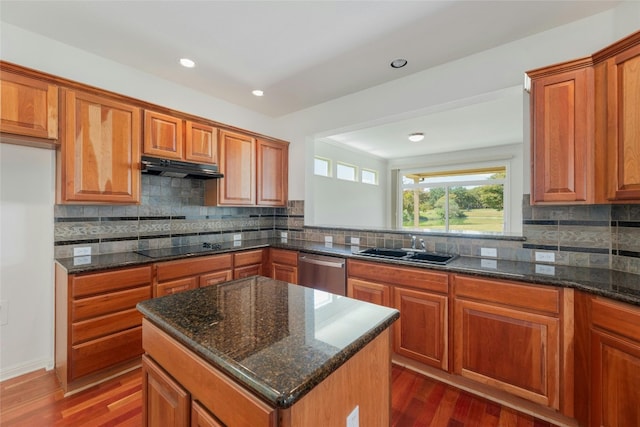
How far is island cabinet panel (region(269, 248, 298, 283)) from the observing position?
3.12 m

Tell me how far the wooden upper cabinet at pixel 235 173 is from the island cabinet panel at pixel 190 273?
69 centimetres

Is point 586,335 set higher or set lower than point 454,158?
lower

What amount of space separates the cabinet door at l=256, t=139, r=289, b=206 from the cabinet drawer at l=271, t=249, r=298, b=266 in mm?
704

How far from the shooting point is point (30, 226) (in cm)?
225

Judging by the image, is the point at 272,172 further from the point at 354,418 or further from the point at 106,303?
the point at 354,418

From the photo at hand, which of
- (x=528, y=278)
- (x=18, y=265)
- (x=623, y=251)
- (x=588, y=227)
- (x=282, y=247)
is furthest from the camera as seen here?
(x=282, y=247)

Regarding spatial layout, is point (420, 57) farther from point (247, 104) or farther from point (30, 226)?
point (30, 226)

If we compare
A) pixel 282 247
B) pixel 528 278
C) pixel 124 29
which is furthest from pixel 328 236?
pixel 124 29

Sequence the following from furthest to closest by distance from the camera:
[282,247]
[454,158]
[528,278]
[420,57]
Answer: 1. [454,158]
2. [282,247]
3. [420,57]
4. [528,278]

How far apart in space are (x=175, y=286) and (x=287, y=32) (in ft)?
7.71

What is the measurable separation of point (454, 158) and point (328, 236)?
4359 millimetres

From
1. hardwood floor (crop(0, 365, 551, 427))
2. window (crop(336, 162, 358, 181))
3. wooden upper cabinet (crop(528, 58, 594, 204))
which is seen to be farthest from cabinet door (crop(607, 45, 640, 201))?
window (crop(336, 162, 358, 181))

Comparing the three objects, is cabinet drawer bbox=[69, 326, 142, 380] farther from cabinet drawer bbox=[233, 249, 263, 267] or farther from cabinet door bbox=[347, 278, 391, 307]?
cabinet door bbox=[347, 278, 391, 307]

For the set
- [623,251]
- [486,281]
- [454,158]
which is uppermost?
[454,158]
